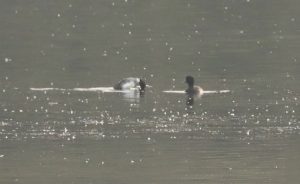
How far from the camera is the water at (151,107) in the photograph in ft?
92.5

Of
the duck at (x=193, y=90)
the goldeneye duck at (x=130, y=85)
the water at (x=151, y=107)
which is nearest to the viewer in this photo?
the water at (x=151, y=107)

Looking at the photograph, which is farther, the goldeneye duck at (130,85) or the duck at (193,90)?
the goldeneye duck at (130,85)

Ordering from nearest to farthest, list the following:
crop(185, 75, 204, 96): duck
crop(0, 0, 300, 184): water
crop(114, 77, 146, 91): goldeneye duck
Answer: crop(0, 0, 300, 184): water < crop(185, 75, 204, 96): duck < crop(114, 77, 146, 91): goldeneye duck

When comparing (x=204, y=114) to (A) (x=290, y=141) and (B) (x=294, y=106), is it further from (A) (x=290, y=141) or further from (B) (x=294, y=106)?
(A) (x=290, y=141)

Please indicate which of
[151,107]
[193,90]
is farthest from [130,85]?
[151,107]

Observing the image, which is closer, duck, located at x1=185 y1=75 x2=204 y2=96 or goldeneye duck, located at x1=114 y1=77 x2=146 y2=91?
duck, located at x1=185 y1=75 x2=204 y2=96

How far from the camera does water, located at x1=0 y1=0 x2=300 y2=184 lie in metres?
→ 28.2

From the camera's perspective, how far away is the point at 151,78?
1917 inches

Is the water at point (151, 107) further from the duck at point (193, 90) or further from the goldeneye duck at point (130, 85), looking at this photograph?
the goldeneye duck at point (130, 85)

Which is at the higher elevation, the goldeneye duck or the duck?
the goldeneye duck

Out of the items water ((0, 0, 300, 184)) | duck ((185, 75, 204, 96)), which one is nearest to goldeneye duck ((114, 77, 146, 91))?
water ((0, 0, 300, 184))

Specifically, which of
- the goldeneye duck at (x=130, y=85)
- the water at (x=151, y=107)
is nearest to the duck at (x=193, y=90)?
the water at (x=151, y=107)

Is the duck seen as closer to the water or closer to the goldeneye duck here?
the water

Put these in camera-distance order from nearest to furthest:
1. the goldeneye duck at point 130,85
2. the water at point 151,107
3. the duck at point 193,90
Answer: the water at point 151,107 < the duck at point 193,90 < the goldeneye duck at point 130,85
